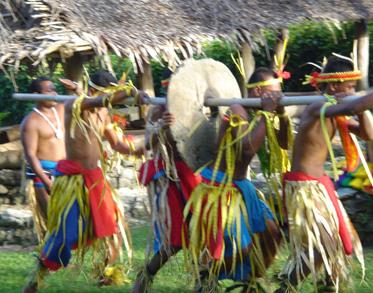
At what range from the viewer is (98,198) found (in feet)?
19.3

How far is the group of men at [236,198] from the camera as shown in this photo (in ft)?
16.4

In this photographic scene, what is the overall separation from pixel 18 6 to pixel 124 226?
413 cm

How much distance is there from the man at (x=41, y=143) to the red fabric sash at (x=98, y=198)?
83 cm

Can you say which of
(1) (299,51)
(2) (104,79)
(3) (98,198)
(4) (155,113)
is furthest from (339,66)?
(1) (299,51)

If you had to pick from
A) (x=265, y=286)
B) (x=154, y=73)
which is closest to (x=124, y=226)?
(x=265, y=286)

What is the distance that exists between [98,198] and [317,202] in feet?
5.15

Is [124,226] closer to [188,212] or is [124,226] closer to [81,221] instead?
[81,221]

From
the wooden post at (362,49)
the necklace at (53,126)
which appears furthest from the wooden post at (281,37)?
the necklace at (53,126)

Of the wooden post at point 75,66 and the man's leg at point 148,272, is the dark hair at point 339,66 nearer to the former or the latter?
the man's leg at point 148,272

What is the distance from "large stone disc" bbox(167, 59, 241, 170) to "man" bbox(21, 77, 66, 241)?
5.68 feet

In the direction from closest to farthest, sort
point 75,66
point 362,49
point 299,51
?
point 75,66, point 362,49, point 299,51

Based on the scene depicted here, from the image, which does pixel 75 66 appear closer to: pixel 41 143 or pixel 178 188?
pixel 41 143

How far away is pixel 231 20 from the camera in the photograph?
37.2 feet

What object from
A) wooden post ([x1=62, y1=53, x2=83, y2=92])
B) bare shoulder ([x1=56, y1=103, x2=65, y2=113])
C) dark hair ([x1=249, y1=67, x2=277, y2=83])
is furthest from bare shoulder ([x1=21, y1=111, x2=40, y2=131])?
wooden post ([x1=62, y1=53, x2=83, y2=92])
